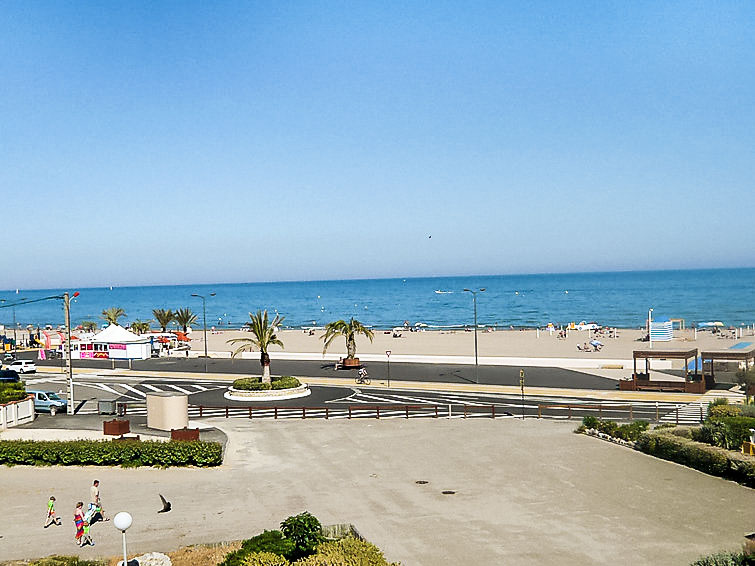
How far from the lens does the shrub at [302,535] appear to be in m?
15.8

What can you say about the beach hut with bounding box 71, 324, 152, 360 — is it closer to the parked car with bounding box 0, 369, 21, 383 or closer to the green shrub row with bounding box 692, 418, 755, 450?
the parked car with bounding box 0, 369, 21, 383

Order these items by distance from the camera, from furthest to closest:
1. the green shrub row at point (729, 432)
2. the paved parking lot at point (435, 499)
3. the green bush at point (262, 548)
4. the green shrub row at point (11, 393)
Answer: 1. the green shrub row at point (11, 393)
2. the green shrub row at point (729, 432)
3. the paved parking lot at point (435, 499)
4. the green bush at point (262, 548)

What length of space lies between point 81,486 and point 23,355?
61.3 metres

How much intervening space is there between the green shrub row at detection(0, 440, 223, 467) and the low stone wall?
485 cm

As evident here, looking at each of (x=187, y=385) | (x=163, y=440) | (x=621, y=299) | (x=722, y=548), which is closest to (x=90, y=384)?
(x=187, y=385)

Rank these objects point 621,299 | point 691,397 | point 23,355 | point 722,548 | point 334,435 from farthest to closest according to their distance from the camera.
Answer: point 621,299, point 23,355, point 691,397, point 334,435, point 722,548

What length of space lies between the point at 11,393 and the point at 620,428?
1184 inches

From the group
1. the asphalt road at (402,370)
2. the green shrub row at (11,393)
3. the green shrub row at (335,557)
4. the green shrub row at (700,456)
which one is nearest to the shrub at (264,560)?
the green shrub row at (335,557)

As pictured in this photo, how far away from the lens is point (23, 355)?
79188 mm

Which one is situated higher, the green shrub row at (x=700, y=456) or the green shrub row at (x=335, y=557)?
the green shrub row at (x=335, y=557)

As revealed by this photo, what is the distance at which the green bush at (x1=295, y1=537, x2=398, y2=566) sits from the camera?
1451 cm

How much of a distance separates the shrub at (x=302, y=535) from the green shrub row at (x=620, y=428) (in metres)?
→ 20.2

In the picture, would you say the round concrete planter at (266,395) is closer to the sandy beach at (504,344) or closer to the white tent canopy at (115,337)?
the white tent canopy at (115,337)

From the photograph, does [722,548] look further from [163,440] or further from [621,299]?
[621,299]
